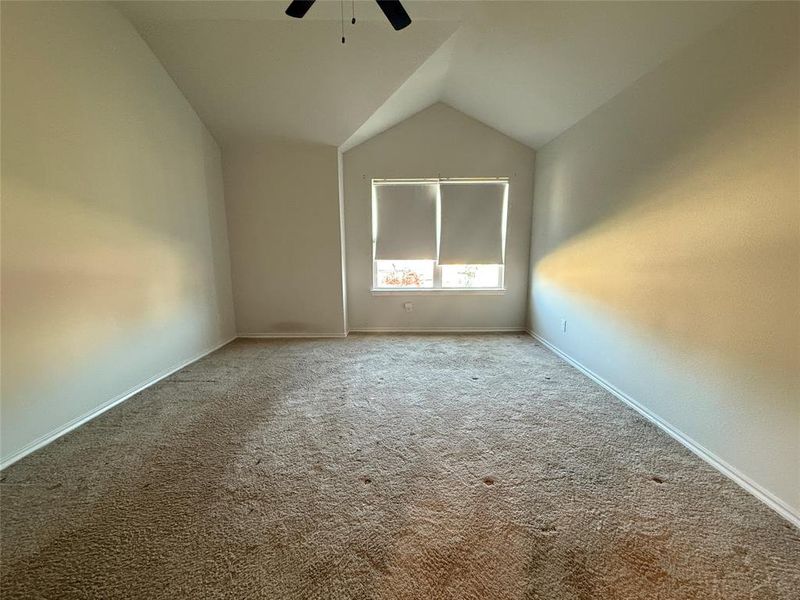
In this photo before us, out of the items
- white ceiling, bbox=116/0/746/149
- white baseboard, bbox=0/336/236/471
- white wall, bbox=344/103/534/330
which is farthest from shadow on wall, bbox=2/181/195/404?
white wall, bbox=344/103/534/330

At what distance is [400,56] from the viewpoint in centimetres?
266

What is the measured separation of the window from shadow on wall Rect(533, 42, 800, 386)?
1.57m

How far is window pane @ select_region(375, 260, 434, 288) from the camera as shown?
4.23m

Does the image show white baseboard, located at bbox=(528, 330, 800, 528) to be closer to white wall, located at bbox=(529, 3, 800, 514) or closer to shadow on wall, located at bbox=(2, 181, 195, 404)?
white wall, located at bbox=(529, 3, 800, 514)

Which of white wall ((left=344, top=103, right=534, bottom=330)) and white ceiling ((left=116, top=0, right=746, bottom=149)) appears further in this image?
white wall ((left=344, top=103, right=534, bottom=330))

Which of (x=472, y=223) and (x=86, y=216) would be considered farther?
(x=472, y=223)

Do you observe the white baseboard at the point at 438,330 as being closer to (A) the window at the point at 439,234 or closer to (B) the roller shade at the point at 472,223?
(A) the window at the point at 439,234

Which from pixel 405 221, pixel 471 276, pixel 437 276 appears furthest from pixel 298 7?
pixel 471 276

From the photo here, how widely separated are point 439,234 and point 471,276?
2.41 ft

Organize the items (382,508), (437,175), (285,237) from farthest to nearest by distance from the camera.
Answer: (437,175) → (285,237) → (382,508)

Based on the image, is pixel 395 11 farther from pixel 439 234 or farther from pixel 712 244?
pixel 439 234

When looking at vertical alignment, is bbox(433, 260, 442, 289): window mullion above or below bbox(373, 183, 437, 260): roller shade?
below

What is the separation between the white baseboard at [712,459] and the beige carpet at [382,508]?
0.18ft

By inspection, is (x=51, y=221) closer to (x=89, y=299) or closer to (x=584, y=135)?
(x=89, y=299)
